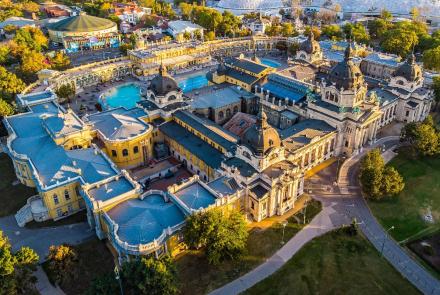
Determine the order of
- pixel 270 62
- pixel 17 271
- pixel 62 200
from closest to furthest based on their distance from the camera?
pixel 17 271, pixel 62 200, pixel 270 62

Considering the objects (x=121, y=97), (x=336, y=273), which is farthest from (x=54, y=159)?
(x=336, y=273)

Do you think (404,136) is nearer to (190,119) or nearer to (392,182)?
(392,182)

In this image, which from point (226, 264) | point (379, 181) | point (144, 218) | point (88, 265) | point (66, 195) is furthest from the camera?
point (379, 181)

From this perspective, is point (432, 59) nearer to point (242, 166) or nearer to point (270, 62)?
point (270, 62)

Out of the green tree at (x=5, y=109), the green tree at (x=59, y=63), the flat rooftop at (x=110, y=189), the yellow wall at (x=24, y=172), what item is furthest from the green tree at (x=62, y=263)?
the green tree at (x=59, y=63)

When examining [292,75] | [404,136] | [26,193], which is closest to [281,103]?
[292,75]

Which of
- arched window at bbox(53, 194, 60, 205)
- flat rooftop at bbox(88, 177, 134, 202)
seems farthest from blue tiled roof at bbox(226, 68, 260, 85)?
arched window at bbox(53, 194, 60, 205)

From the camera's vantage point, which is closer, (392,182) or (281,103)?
(392,182)
